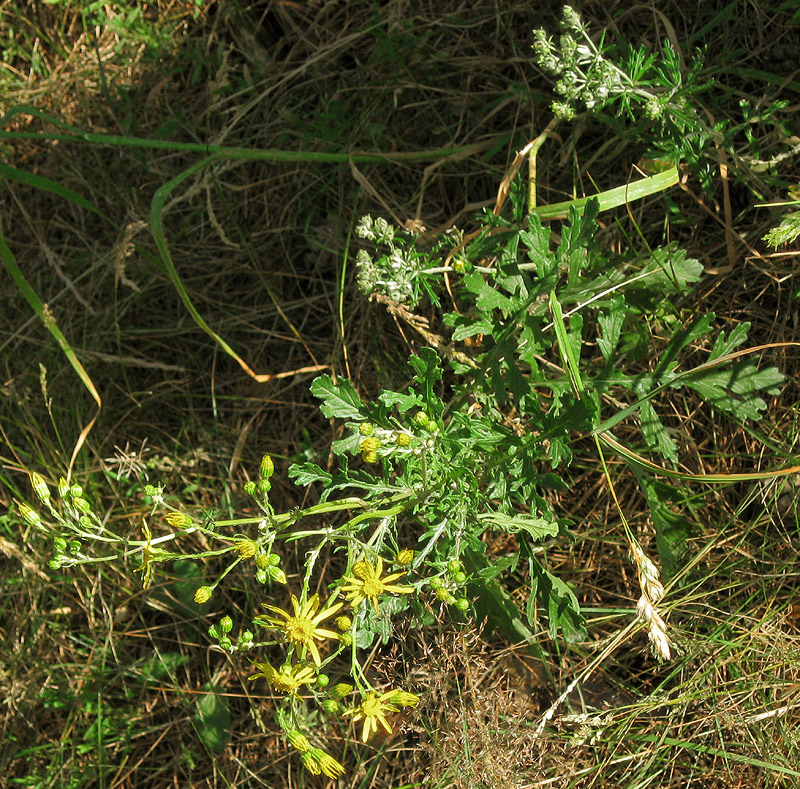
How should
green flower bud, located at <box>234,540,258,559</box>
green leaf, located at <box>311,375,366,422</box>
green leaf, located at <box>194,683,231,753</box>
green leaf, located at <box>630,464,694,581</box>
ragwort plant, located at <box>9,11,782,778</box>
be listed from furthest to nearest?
green leaf, located at <box>194,683,231,753</box>, green leaf, located at <box>630,464,694,581</box>, green leaf, located at <box>311,375,366,422</box>, ragwort plant, located at <box>9,11,782,778</box>, green flower bud, located at <box>234,540,258,559</box>

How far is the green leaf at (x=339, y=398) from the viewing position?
261cm

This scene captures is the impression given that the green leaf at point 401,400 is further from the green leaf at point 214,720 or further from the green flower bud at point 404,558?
the green leaf at point 214,720

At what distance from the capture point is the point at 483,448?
2492mm

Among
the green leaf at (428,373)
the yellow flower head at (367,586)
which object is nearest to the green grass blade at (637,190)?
the green leaf at (428,373)

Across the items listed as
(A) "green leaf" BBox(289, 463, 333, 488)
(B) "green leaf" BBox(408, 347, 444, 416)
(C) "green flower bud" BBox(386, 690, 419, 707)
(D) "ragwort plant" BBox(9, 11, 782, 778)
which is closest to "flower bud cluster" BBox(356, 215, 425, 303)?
(D) "ragwort plant" BBox(9, 11, 782, 778)

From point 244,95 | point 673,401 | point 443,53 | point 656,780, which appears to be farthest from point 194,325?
point 656,780

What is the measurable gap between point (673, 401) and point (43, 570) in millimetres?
3167

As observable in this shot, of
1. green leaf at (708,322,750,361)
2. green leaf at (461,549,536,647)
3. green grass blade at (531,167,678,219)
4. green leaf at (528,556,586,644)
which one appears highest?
green grass blade at (531,167,678,219)

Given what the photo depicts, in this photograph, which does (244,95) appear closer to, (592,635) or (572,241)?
(572,241)

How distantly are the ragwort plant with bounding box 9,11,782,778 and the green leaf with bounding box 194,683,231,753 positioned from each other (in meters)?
0.96

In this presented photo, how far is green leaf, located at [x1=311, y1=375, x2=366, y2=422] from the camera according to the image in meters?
2.61

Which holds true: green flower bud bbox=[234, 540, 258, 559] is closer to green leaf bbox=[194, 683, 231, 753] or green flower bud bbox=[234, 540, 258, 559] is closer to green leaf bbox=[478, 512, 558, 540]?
green leaf bbox=[478, 512, 558, 540]

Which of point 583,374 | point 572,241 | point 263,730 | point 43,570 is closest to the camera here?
point 572,241

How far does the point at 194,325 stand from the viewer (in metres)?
3.81
